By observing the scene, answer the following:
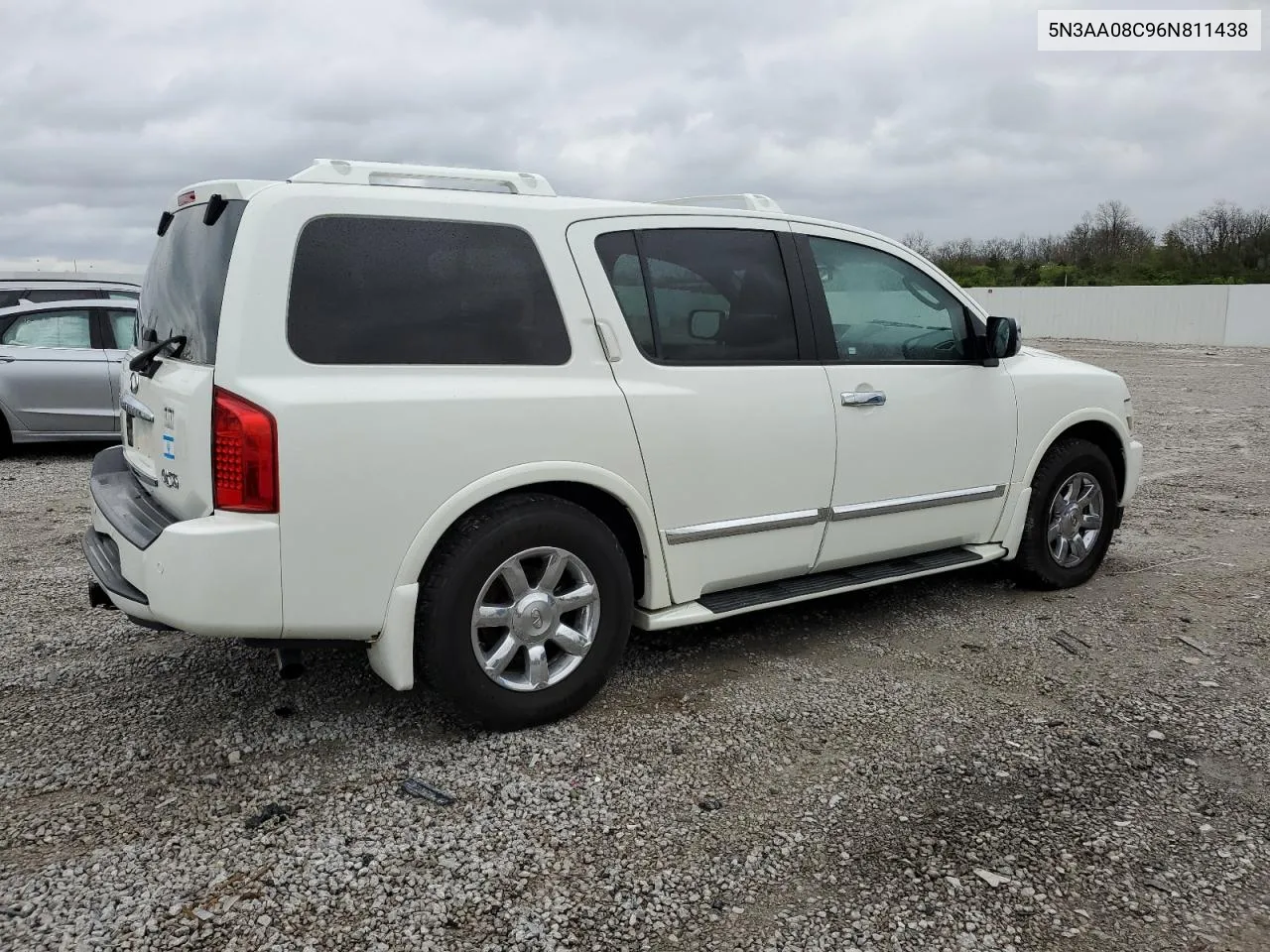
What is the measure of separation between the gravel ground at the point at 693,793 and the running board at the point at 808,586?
0.99ft

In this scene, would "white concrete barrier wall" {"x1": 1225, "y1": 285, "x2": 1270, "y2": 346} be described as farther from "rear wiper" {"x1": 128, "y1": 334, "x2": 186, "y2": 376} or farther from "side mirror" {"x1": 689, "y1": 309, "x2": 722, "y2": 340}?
"rear wiper" {"x1": 128, "y1": 334, "x2": 186, "y2": 376}

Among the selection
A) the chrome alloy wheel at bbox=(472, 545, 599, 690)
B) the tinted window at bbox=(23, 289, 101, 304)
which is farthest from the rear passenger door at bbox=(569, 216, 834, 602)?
the tinted window at bbox=(23, 289, 101, 304)

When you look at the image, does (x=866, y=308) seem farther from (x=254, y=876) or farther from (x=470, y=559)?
(x=254, y=876)

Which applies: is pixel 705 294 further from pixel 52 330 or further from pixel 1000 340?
pixel 52 330

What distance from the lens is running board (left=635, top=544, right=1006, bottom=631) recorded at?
3.87 m

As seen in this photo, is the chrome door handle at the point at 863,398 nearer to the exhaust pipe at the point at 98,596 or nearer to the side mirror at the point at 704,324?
the side mirror at the point at 704,324

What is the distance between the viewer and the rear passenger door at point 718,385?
12.2 ft

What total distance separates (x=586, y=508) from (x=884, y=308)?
1738mm

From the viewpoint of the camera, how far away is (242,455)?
297 centimetres

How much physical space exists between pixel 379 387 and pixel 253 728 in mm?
1354

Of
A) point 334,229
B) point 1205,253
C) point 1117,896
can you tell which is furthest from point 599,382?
point 1205,253

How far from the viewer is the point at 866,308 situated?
4453 millimetres

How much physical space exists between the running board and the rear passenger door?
0.19ft

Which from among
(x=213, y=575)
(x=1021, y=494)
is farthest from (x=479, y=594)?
(x=1021, y=494)
